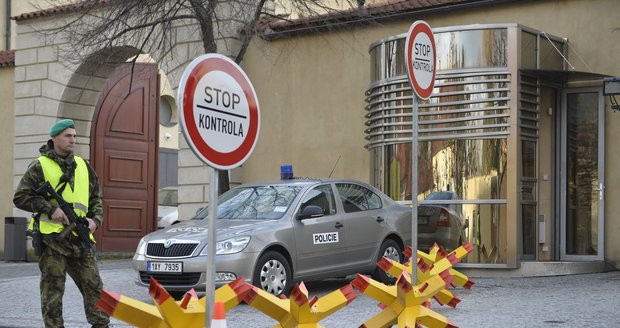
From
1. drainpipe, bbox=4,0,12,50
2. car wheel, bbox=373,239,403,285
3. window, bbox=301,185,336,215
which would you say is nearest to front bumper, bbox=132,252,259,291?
window, bbox=301,185,336,215

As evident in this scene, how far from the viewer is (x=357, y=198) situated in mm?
13156

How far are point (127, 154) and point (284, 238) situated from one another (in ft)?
37.0

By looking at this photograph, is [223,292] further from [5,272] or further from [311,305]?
[5,272]

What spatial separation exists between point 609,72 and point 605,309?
5.70 meters

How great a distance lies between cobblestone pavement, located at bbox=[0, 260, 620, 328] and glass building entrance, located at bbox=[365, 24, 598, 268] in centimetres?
86

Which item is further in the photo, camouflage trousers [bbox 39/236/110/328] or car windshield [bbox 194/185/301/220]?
car windshield [bbox 194/185/301/220]

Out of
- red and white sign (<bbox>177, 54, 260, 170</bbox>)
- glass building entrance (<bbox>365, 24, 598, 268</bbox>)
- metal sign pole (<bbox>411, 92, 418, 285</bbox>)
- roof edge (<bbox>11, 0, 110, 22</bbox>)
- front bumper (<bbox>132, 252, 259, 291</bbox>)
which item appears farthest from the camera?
roof edge (<bbox>11, 0, 110, 22</bbox>)

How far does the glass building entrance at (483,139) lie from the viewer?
13.9m

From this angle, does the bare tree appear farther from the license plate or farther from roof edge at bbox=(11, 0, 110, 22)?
the license plate

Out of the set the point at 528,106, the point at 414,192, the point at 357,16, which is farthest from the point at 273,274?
the point at 357,16

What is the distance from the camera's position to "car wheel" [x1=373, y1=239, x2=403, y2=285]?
13.0 meters

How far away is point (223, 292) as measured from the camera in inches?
238

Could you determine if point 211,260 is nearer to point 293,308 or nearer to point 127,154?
point 293,308

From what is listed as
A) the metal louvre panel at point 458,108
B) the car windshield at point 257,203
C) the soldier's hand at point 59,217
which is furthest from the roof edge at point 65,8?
the soldier's hand at point 59,217
